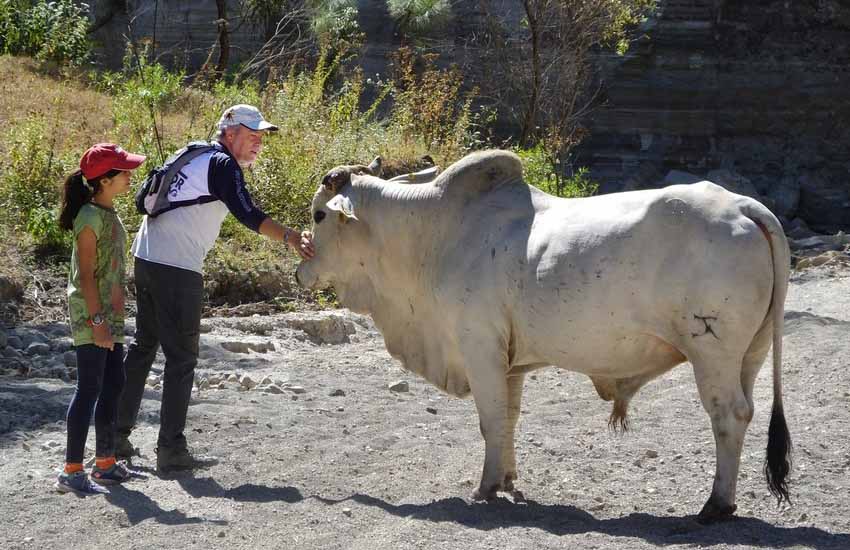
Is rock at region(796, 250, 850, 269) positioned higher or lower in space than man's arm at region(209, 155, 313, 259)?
lower

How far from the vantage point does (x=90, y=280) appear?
18.4ft

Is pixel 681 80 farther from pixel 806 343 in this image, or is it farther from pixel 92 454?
pixel 92 454

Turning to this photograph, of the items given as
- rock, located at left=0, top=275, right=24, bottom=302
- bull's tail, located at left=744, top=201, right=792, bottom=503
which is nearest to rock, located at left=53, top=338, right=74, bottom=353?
rock, located at left=0, top=275, right=24, bottom=302

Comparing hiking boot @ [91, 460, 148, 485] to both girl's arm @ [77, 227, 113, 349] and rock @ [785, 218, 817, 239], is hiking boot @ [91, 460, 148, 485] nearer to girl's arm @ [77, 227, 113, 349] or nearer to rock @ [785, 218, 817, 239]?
girl's arm @ [77, 227, 113, 349]

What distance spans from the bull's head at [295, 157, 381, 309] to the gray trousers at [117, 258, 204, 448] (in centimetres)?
75

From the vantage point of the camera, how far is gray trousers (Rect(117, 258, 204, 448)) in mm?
5953

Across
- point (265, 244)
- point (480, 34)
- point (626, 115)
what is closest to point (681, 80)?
point (626, 115)

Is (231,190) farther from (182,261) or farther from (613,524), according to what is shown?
(613,524)

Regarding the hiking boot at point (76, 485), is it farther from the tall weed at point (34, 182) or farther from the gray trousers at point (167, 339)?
the tall weed at point (34, 182)

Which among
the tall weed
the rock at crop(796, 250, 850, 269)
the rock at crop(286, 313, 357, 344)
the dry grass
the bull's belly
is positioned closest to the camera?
the bull's belly

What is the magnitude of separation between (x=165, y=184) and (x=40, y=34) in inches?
481

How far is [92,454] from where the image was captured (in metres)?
6.27

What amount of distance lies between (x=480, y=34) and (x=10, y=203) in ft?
47.1

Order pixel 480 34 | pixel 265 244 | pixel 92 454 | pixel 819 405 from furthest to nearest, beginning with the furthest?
pixel 480 34, pixel 265 244, pixel 819 405, pixel 92 454
